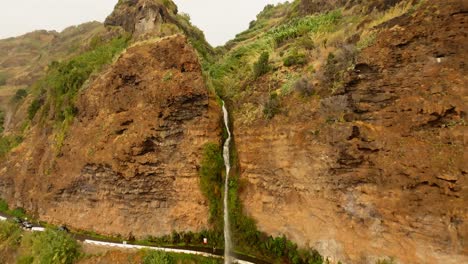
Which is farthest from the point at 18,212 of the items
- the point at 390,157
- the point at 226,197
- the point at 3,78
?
the point at 3,78

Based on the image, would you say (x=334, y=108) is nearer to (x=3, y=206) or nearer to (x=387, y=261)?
(x=387, y=261)

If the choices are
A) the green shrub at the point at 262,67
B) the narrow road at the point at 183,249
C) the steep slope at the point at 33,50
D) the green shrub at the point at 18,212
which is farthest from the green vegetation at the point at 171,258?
the steep slope at the point at 33,50

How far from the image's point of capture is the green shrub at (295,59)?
20.7 m

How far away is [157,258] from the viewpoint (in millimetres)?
17922

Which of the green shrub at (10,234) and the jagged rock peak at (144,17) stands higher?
the jagged rock peak at (144,17)

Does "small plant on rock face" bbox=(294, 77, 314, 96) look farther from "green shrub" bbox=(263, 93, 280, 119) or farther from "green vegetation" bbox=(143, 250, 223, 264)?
"green vegetation" bbox=(143, 250, 223, 264)

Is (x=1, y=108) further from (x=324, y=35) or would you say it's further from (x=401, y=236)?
(x=401, y=236)

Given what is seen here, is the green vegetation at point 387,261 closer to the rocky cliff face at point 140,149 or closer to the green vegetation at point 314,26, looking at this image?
the rocky cliff face at point 140,149

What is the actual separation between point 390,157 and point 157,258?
12.3 metres

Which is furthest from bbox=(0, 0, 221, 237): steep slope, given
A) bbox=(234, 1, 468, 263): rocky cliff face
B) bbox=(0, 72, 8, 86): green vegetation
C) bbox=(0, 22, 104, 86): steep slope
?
bbox=(0, 72, 8, 86): green vegetation

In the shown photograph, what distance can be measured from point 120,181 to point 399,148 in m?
16.5

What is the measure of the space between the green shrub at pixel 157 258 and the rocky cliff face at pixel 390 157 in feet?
17.5

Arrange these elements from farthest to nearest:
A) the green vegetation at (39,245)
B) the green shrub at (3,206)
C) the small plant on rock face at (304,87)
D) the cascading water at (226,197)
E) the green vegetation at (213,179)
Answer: the green shrub at (3,206) < the green vegetation at (39,245) < the green vegetation at (213,179) < the cascading water at (226,197) < the small plant on rock face at (304,87)

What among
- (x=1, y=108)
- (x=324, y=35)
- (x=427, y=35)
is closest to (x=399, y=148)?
(x=427, y=35)
